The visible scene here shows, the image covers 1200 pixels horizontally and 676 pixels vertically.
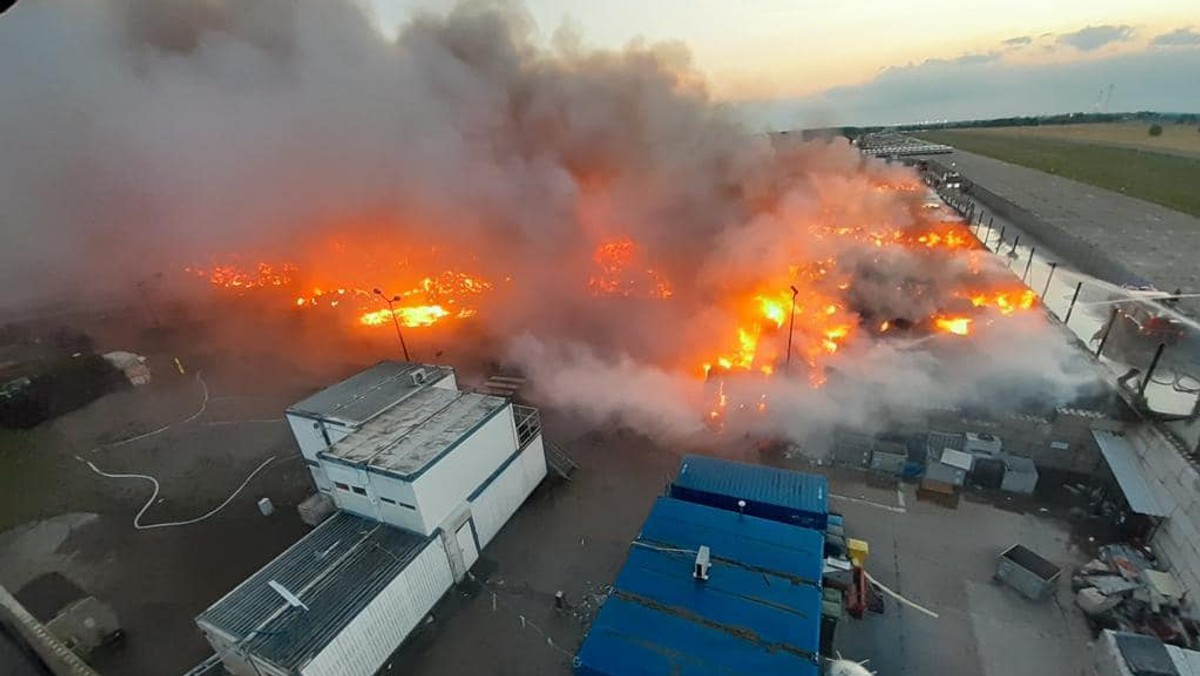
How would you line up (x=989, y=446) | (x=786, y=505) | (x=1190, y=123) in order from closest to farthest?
(x=786, y=505) < (x=989, y=446) < (x=1190, y=123)

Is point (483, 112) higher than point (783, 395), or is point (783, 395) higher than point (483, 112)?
point (483, 112)

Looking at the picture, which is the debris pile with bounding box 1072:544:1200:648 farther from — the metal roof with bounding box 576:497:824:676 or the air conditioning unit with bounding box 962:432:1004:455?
the metal roof with bounding box 576:497:824:676

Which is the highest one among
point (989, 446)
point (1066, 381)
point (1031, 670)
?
point (1066, 381)

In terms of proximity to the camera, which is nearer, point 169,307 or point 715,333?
point 715,333

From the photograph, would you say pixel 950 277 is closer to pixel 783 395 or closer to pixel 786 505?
pixel 783 395

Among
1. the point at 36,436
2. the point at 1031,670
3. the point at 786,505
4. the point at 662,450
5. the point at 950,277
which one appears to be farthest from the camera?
the point at 950,277

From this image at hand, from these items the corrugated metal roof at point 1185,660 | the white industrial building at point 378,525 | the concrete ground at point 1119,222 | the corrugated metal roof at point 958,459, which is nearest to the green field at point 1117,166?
the concrete ground at point 1119,222

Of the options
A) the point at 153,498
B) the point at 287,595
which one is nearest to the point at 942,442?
the point at 287,595

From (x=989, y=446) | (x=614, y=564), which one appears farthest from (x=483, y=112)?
(x=989, y=446)
